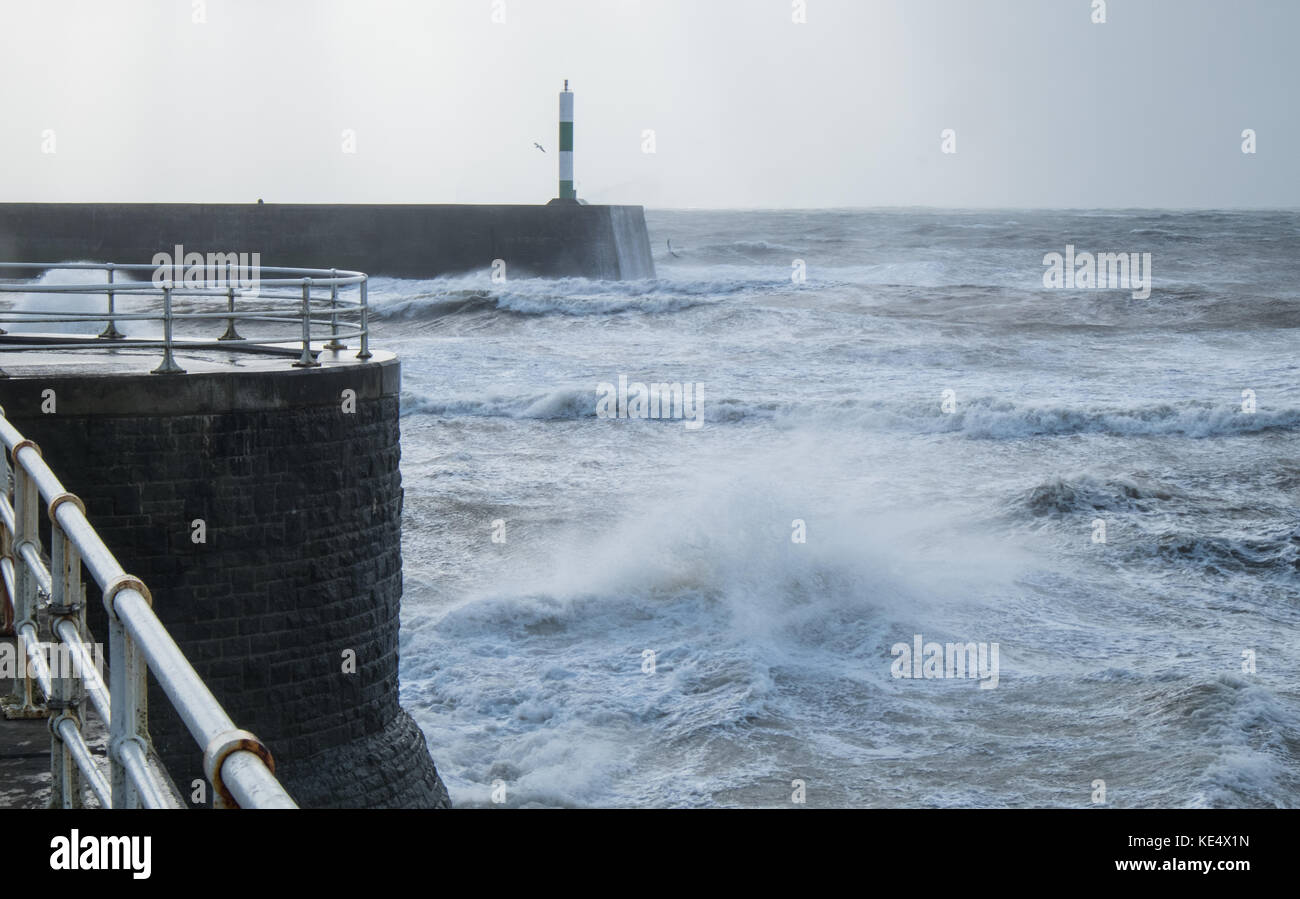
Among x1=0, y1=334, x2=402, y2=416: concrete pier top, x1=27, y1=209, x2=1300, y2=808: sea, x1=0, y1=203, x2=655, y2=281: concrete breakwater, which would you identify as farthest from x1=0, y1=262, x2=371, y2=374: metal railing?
x1=0, y1=203, x2=655, y2=281: concrete breakwater

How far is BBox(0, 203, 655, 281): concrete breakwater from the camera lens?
1746 inches

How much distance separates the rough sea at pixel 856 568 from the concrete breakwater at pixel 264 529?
1883 mm

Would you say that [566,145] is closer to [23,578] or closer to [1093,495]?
[1093,495]

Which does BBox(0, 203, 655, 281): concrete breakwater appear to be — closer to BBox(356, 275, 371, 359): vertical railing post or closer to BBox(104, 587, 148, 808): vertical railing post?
BBox(356, 275, 371, 359): vertical railing post

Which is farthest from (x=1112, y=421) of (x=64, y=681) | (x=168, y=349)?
(x=64, y=681)

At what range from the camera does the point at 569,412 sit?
2775 cm

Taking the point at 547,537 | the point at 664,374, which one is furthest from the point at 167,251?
the point at 547,537

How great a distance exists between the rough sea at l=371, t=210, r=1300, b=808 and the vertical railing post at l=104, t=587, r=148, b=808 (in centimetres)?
739

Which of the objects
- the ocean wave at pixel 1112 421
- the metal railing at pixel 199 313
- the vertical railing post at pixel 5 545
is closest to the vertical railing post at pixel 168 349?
the metal railing at pixel 199 313

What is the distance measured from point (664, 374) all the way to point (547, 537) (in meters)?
15.8

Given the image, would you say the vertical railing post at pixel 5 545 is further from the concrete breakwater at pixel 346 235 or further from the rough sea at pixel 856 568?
the concrete breakwater at pixel 346 235
